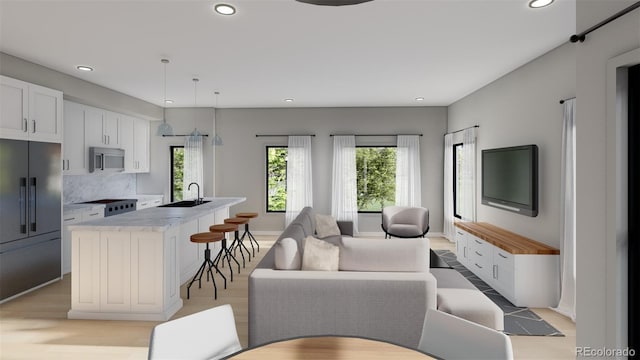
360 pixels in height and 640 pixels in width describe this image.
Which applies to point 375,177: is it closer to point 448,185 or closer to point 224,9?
point 448,185

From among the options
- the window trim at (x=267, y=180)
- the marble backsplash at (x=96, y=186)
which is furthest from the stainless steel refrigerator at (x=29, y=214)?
the window trim at (x=267, y=180)

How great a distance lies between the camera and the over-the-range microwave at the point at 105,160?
537 cm

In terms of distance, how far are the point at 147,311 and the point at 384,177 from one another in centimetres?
523

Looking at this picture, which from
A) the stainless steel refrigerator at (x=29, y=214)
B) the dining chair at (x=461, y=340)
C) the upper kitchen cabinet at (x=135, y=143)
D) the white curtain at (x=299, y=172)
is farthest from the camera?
the white curtain at (x=299, y=172)

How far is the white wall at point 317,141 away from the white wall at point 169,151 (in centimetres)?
21

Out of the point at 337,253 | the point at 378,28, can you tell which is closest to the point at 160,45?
the point at 378,28

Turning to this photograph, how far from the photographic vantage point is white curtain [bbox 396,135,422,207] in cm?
693

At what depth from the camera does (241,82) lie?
5.09m

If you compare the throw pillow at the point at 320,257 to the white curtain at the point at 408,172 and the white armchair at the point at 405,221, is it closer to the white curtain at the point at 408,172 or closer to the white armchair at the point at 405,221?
the white armchair at the point at 405,221

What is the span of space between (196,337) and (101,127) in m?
5.57

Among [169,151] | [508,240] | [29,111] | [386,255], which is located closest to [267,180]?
[169,151]

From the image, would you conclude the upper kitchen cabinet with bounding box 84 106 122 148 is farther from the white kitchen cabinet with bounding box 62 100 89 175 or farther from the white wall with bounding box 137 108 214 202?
the white wall with bounding box 137 108 214 202

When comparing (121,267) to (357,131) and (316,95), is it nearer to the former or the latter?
(316,95)

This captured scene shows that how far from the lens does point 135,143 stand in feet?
22.0
